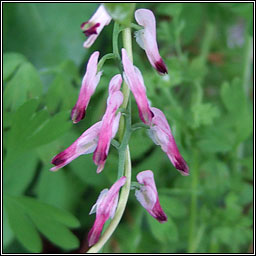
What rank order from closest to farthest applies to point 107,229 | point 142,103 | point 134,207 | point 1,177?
point 142,103 < point 107,229 < point 1,177 < point 134,207

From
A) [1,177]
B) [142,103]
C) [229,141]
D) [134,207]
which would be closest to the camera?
[142,103]

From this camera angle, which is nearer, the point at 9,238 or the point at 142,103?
the point at 142,103

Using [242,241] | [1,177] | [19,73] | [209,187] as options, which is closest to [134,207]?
[209,187]

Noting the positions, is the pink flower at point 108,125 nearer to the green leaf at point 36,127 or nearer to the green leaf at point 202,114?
the green leaf at point 36,127

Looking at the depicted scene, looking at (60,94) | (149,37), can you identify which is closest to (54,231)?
(60,94)

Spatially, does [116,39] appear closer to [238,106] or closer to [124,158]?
[124,158]

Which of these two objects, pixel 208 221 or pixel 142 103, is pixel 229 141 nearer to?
pixel 208 221

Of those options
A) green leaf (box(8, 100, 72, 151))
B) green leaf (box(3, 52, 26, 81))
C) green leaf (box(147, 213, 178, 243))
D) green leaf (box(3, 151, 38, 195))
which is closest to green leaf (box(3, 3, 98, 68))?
green leaf (box(3, 52, 26, 81))

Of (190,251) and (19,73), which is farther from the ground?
(19,73)
